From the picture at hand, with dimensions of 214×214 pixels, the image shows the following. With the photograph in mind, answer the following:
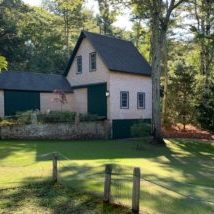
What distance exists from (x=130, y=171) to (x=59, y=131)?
1218 cm

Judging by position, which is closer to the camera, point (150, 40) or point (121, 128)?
point (121, 128)

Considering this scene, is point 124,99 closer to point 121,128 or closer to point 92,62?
point 121,128

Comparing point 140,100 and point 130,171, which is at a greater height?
point 140,100

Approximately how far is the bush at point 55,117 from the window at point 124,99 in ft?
13.7

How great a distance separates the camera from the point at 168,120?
3072cm

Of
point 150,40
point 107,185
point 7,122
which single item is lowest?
point 107,185

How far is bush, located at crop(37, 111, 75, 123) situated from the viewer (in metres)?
22.2

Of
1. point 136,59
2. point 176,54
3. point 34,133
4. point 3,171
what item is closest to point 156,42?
point 136,59

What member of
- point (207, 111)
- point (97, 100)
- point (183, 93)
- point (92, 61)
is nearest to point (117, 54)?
point (92, 61)

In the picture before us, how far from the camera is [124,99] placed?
26250mm

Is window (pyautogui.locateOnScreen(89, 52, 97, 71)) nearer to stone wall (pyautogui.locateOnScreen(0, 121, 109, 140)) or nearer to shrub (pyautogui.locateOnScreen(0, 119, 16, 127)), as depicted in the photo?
stone wall (pyautogui.locateOnScreen(0, 121, 109, 140))

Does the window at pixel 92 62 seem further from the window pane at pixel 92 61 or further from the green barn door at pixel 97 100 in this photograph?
the green barn door at pixel 97 100

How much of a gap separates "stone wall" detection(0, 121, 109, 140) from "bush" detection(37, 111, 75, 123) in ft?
1.25

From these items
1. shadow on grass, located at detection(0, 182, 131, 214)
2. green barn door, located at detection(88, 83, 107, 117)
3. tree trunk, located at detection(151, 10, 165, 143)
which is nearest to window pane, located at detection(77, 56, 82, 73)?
green barn door, located at detection(88, 83, 107, 117)
